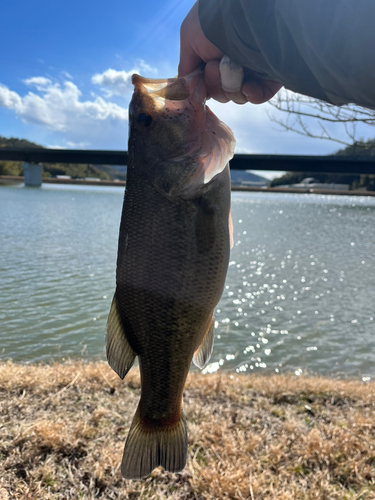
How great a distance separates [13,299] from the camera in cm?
985

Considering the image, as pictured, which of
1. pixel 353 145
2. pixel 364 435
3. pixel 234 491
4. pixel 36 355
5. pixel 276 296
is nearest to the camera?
pixel 234 491

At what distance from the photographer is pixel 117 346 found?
204 cm

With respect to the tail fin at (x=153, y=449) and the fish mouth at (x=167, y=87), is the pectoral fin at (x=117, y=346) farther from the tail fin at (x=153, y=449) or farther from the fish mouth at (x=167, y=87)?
the fish mouth at (x=167, y=87)

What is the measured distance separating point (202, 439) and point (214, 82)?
2984mm

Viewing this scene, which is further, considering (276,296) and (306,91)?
(276,296)

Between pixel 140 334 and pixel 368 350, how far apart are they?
7.81 meters

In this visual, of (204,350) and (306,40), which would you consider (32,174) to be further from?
(306,40)

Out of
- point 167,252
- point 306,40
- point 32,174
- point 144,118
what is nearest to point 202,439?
point 167,252

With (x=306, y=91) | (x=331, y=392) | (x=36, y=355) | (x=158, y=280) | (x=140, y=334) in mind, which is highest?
(x=306, y=91)

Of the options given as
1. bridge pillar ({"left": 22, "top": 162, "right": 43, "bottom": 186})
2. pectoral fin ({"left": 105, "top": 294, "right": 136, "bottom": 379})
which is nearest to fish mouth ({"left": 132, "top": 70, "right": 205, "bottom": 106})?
pectoral fin ({"left": 105, "top": 294, "right": 136, "bottom": 379})

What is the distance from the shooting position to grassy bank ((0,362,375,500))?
9.63 feet

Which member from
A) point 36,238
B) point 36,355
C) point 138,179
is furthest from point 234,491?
point 36,238

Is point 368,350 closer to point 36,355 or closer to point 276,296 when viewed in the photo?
point 276,296

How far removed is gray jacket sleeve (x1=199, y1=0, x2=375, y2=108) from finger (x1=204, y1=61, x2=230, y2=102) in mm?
209
